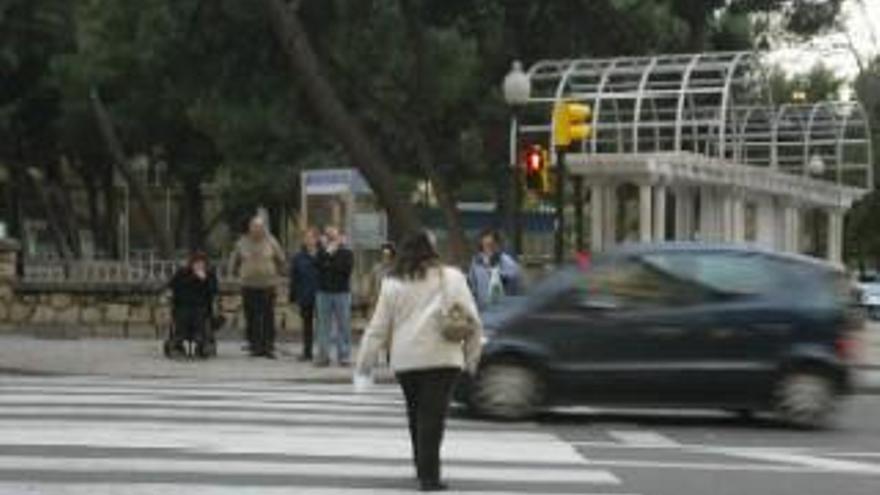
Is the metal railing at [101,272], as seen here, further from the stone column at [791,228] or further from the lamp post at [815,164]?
the lamp post at [815,164]

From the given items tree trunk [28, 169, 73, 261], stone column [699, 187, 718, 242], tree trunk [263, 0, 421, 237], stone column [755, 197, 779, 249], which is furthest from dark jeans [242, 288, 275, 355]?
tree trunk [28, 169, 73, 261]

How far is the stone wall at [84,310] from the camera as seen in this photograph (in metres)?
28.9

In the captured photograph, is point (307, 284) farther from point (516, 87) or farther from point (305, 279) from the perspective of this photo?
point (516, 87)

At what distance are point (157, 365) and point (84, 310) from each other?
21.3 ft

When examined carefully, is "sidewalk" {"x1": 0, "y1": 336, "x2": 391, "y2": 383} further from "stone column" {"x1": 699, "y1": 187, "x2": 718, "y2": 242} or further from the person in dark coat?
"stone column" {"x1": 699, "y1": 187, "x2": 718, "y2": 242}

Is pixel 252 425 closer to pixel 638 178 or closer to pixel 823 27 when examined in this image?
pixel 638 178

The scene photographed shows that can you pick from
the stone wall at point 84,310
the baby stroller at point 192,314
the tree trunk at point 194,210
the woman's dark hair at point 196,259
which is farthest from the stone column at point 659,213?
the tree trunk at point 194,210

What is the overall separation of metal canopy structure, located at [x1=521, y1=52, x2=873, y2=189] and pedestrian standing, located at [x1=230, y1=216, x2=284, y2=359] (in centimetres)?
762

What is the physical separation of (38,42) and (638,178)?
2127 cm

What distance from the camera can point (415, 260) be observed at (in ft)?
38.4

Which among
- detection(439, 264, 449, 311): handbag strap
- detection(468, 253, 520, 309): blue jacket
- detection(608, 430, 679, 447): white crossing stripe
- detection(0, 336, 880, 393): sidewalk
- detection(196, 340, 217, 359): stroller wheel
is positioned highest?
detection(439, 264, 449, 311): handbag strap

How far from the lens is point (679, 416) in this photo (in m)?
17.2

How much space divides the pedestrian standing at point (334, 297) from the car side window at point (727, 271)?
24.9 ft

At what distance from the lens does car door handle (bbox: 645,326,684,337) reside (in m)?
16.1
